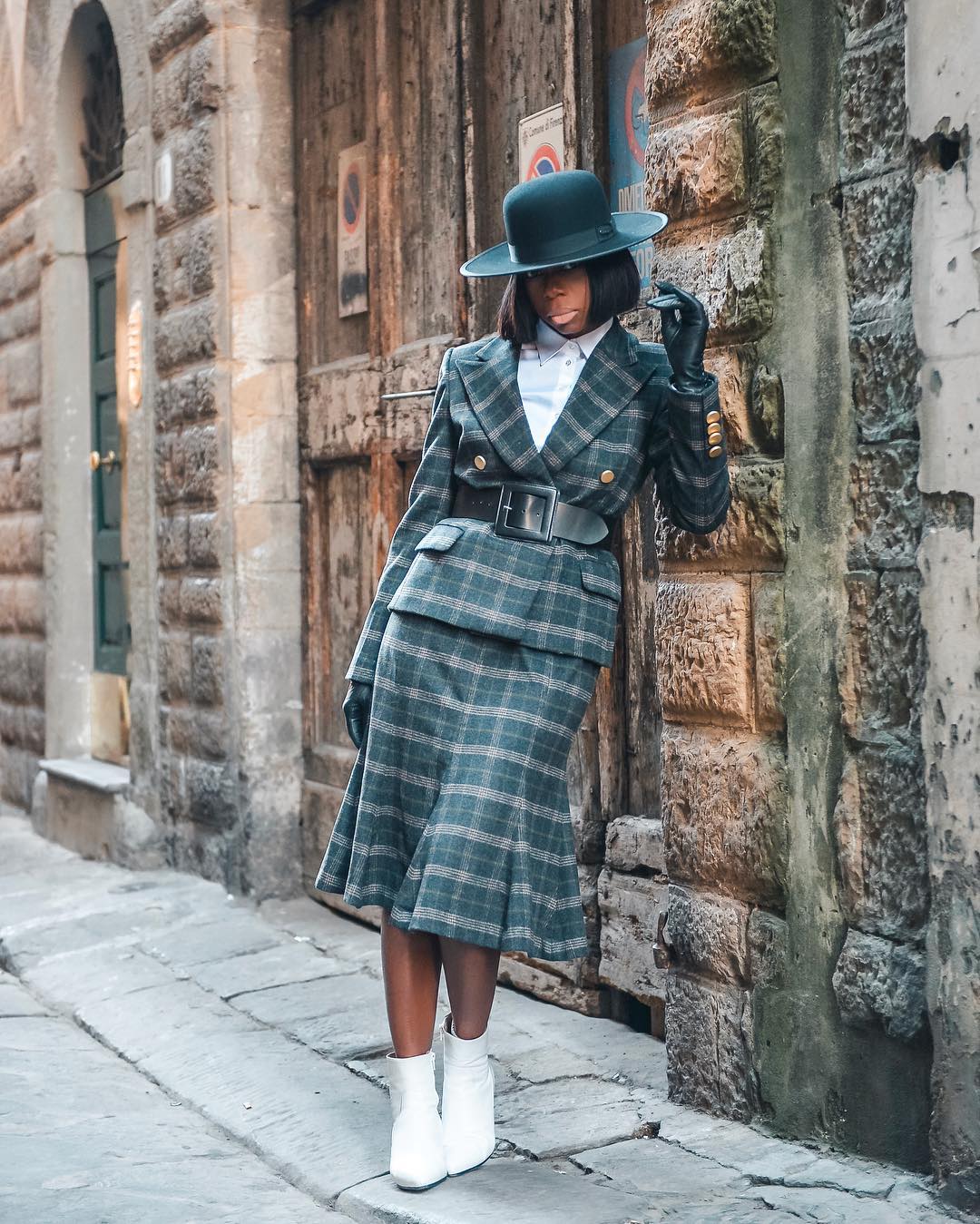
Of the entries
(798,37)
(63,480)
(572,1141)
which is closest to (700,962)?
(572,1141)

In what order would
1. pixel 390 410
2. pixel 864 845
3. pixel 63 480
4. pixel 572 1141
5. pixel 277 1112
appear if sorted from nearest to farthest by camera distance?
pixel 864 845
pixel 572 1141
pixel 277 1112
pixel 390 410
pixel 63 480

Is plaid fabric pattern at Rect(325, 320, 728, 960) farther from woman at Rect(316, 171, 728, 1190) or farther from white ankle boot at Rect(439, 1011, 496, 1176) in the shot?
white ankle boot at Rect(439, 1011, 496, 1176)

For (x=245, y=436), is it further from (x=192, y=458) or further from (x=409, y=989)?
(x=409, y=989)

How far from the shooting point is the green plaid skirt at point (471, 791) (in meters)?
2.94

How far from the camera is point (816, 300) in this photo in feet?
10.2

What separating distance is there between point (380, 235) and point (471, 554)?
2410 mm

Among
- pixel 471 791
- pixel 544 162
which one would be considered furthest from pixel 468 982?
pixel 544 162

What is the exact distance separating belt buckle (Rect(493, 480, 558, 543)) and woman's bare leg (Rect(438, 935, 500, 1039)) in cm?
74

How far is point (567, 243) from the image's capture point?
9.71 feet

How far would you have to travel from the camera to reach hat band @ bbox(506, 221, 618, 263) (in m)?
2.96

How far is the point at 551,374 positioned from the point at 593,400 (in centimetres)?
11

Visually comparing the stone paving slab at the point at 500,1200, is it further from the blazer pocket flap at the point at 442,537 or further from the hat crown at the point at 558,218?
the hat crown at the point at 558,218

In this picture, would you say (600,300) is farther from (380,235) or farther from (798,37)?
(380,235)

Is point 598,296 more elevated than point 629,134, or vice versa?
point 629,134
